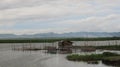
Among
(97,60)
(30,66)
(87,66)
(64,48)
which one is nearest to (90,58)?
(97,60)

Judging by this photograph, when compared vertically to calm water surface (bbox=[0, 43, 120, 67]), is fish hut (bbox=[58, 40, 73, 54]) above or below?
above

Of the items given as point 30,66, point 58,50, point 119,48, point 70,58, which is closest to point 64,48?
point 58,50

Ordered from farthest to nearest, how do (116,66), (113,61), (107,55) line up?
(107,55) < (113,61) < (116,66)

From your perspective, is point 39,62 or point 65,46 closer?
point 39,62

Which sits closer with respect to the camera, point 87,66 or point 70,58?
point 87,66

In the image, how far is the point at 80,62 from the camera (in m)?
54.8

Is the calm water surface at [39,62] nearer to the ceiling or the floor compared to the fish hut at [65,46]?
nearer to the floor

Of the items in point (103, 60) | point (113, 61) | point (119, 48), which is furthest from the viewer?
point (119, 48)

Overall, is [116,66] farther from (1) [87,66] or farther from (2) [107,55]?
(2) [107,55]

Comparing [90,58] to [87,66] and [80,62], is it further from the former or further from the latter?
[87,66]

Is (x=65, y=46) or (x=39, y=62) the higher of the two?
(x=65, y=46)

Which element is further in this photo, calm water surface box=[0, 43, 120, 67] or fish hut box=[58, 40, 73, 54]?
fish hut box=[58, 40, 73, 54]

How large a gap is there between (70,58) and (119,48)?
86.6 ft

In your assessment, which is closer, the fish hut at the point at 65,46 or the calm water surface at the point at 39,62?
the calm water surface at the point at 39,62
